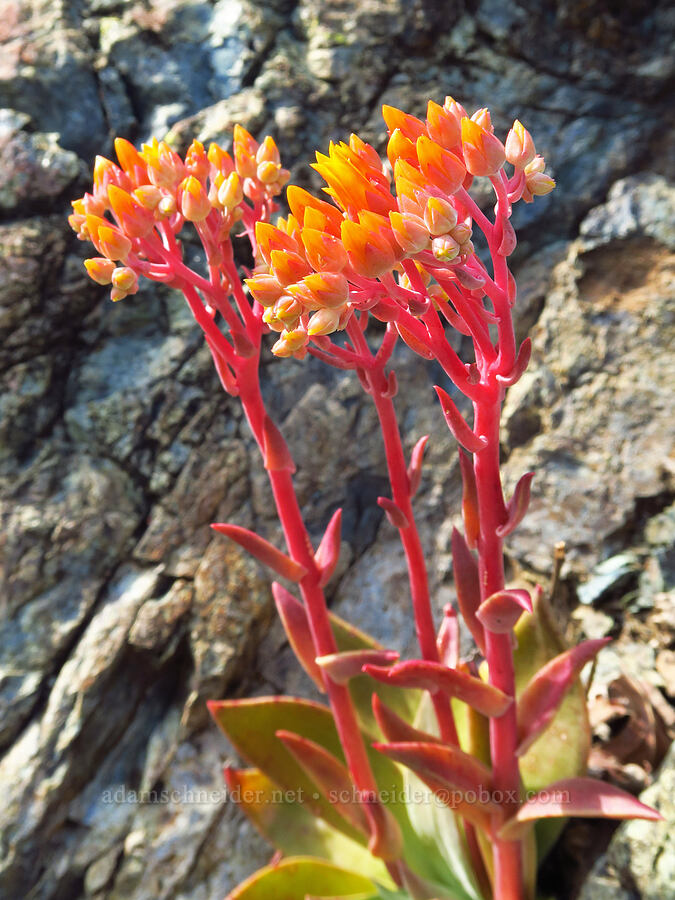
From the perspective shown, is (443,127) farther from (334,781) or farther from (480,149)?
(334,781)

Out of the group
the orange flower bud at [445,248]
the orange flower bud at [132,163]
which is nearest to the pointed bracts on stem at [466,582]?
the orange flower bud at [445,248]

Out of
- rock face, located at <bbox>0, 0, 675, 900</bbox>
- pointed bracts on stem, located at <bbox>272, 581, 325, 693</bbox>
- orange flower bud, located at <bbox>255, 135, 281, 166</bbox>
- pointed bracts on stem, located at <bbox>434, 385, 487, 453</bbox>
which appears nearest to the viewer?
pointed bracts on stem, located at <bbox>434, 385, 487, 453</bbox>

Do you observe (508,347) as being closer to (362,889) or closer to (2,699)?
(362,889)

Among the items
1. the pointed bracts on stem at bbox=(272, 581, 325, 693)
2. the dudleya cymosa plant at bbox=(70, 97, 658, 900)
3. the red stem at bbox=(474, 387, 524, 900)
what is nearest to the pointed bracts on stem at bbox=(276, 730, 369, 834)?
the dudleya cymosa plant at bbox=(70, 97, 658, 900)

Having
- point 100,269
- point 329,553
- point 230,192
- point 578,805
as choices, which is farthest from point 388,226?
point 578,805

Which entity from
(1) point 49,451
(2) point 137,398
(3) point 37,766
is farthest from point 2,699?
(2) point 137,398

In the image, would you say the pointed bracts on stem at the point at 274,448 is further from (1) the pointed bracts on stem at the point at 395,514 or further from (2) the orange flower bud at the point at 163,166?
(2) the orange flower bud at the point at 163,166

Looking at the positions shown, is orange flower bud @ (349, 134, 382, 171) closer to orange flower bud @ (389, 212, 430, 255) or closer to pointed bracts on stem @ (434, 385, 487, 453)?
orange flower bud @ (389, 212, 430, 255)
